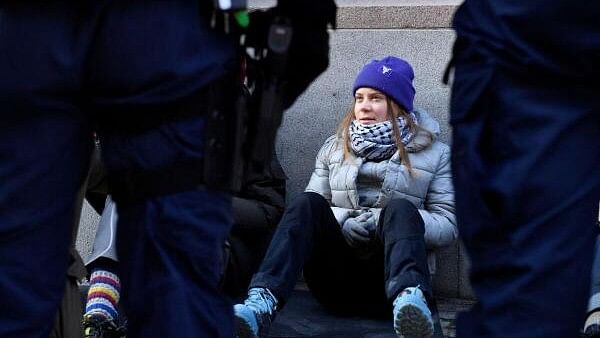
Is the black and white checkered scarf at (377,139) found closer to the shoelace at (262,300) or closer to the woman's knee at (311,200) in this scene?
the woman's knee at (311,200)

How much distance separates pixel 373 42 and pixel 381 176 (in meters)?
0.88

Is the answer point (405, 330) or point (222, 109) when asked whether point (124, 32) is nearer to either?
point (222, 109)

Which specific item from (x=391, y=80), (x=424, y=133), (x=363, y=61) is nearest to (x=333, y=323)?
(x=424, y=133)

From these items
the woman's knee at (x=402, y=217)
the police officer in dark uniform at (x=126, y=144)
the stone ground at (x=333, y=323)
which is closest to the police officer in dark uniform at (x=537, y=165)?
the police officer in dark uniform at (x=126, y=144)

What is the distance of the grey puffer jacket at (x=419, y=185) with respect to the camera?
388cm

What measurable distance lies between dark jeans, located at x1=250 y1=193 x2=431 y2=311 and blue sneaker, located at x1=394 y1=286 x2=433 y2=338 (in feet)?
0.36

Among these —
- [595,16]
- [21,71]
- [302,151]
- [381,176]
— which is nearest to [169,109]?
[21,71]

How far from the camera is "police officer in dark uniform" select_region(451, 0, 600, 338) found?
5.57 ft

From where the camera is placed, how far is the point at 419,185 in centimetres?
395

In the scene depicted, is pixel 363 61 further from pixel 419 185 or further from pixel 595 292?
pixel 595 292

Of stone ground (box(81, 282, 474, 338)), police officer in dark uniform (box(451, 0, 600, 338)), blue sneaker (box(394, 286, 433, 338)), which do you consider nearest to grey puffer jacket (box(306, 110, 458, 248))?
stone ground (box(81, 282, 474, 338))

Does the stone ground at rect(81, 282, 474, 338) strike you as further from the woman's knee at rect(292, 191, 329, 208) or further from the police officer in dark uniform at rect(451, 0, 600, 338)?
the police officer in dark uniform at rect(451, 0, 600, 338)

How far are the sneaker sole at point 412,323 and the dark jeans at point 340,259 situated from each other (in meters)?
0.15

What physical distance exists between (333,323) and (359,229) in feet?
1.36
